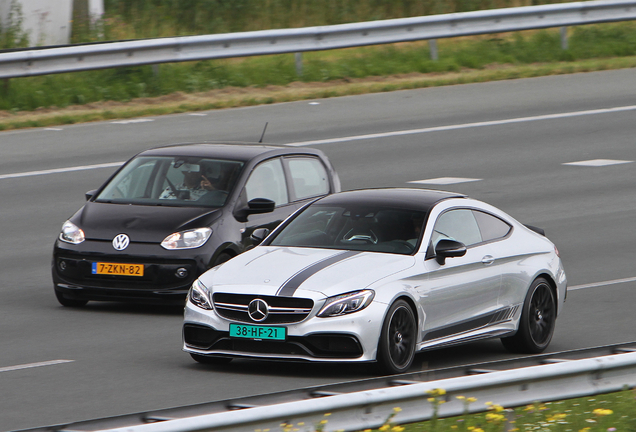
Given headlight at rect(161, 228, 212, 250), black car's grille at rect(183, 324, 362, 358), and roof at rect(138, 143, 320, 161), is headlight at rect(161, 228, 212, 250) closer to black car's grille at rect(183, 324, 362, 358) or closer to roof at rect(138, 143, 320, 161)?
roof at rect(138, 143, 320, 161)

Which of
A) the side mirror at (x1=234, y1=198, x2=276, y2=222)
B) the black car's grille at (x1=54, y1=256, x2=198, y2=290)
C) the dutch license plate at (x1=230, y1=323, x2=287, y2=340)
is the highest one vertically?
the side mirror at (x1=234, y1=198, x2=276, y2=222)

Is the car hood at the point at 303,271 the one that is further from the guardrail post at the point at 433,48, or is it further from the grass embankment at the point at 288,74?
the guardrail post at the point at 433,48

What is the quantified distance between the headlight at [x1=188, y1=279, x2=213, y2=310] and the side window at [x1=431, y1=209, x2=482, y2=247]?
1.90 metres

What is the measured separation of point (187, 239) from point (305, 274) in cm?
297

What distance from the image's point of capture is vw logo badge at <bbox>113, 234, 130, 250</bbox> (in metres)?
12.1

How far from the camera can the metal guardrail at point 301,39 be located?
75.7 ft

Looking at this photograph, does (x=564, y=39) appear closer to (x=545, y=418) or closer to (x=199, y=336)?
(x=199, y=336)

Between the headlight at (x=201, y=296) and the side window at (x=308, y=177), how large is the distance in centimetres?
390

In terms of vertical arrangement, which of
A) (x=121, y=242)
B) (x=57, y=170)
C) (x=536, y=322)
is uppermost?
(x=121, y=242)

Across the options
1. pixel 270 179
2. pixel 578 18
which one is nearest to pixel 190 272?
pixel 270 179

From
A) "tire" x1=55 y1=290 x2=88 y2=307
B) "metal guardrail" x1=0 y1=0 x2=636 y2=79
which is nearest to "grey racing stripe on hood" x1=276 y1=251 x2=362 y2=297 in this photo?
"tire" x1=55 y1=290 x2=88 y2=307

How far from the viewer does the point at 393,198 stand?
10.6 meters

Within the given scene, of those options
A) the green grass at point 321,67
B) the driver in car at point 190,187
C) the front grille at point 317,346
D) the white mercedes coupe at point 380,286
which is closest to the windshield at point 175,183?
the driver in car at point 190,187

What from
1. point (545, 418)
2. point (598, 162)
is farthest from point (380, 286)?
point (598, 162)
